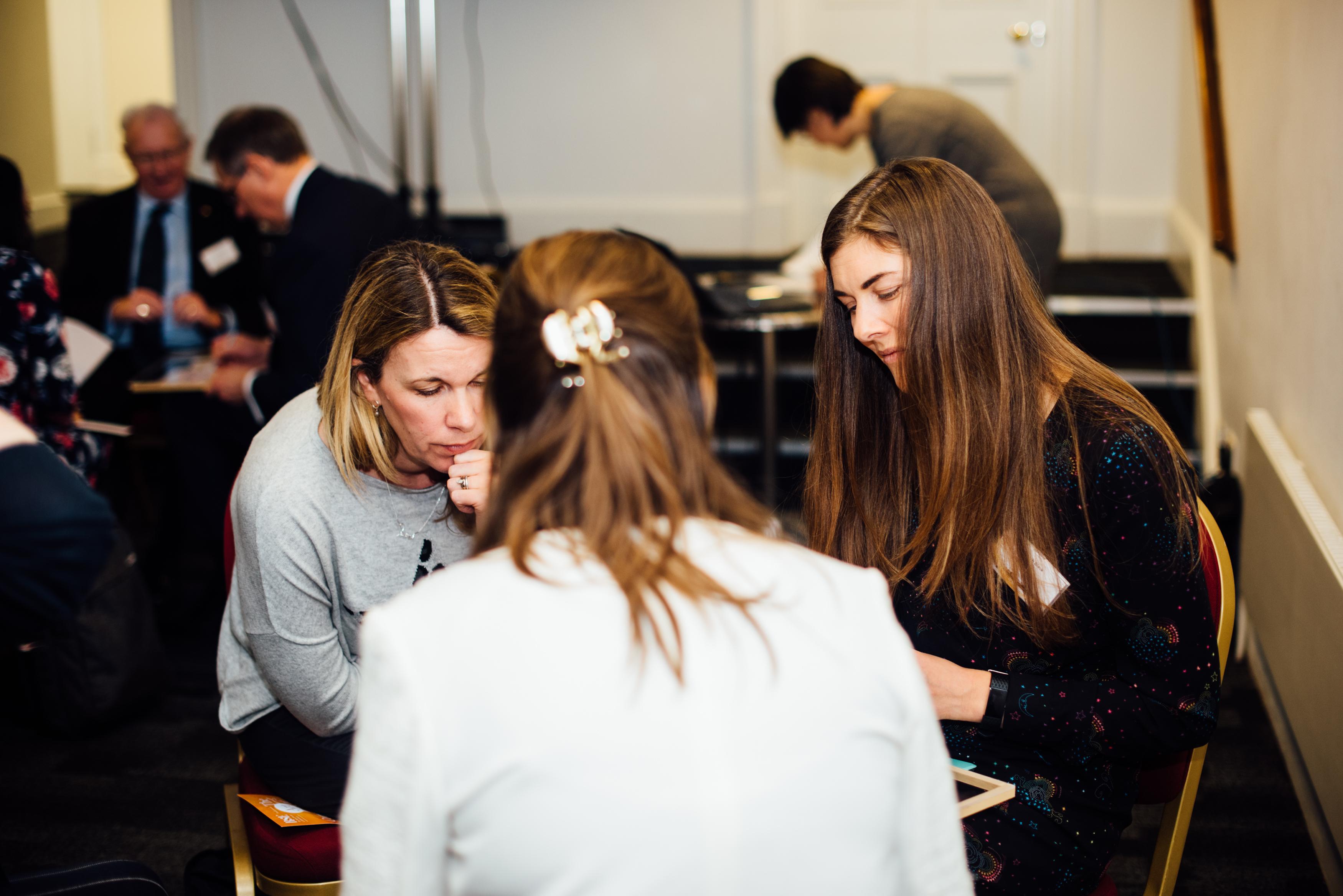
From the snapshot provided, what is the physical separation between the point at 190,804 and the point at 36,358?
106cm

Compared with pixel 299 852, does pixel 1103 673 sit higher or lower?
higher

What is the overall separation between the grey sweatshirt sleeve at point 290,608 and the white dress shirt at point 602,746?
0.67 m

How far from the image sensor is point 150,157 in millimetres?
3510

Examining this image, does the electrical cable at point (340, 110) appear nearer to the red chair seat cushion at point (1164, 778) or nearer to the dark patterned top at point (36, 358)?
the dark patterned top at point (36, 358)

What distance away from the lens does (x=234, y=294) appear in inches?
141

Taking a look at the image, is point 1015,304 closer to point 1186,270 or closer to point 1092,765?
point 1092,765

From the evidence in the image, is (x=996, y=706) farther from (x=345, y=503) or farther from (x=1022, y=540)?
(x=345, y=503)

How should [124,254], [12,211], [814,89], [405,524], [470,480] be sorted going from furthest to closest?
[124,254]
[814,89]
[12,211]
[405,524]
[470,480]

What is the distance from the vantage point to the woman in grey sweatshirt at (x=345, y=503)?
139 centimetres

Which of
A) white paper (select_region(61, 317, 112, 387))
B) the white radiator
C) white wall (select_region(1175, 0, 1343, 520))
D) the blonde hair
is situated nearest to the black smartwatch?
the blonde hair

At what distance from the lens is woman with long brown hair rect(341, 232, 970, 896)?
0.72m

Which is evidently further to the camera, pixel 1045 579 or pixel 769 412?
pixel 769 412

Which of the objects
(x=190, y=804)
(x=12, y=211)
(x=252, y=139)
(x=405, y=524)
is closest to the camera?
(x=405, y=524)

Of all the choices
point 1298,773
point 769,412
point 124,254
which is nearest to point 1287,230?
point 1298,773
